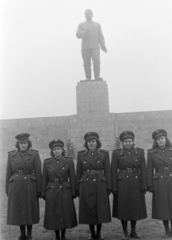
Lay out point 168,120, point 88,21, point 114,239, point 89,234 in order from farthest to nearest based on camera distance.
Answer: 1. point 168,120
2. point 88,21
3. point 89,234
4. point 114,239

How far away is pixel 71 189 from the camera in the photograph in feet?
13.3

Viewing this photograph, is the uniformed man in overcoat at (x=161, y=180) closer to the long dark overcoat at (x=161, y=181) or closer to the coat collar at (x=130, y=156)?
the long dark overcoat at (x=161, y=181)

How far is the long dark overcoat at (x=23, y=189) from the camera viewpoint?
13.0 ft

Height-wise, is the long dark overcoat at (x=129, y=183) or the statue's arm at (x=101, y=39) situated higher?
the statue's arm at (x=101, y=39)

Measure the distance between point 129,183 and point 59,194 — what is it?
0.94 m

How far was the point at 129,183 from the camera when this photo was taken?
13.3 feet

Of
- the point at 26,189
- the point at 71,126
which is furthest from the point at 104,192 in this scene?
the point at 71,126

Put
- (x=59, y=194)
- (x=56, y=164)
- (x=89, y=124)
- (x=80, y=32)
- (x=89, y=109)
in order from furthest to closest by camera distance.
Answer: (x=89, y=109) → (x=89, y=124) → (x=80, y=32) → (x=56, y=164) → (x=59, y=194)

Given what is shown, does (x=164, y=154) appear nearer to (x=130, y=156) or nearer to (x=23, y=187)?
(x=130, y=156)

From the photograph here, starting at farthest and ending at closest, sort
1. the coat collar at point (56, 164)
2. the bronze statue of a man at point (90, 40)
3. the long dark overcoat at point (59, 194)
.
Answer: the bronze statue of a man at point (90, 40)
the coat collar at point (56, 164)
the long dark overcoat at point (59, 194)

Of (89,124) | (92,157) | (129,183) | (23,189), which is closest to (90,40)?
(89,124)

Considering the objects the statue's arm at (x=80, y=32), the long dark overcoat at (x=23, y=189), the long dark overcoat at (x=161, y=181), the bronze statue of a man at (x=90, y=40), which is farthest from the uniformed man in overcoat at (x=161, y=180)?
the statue's arm at (x=80, y=32)

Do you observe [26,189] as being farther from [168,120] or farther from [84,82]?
[168,120]

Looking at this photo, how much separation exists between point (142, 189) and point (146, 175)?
194mm
